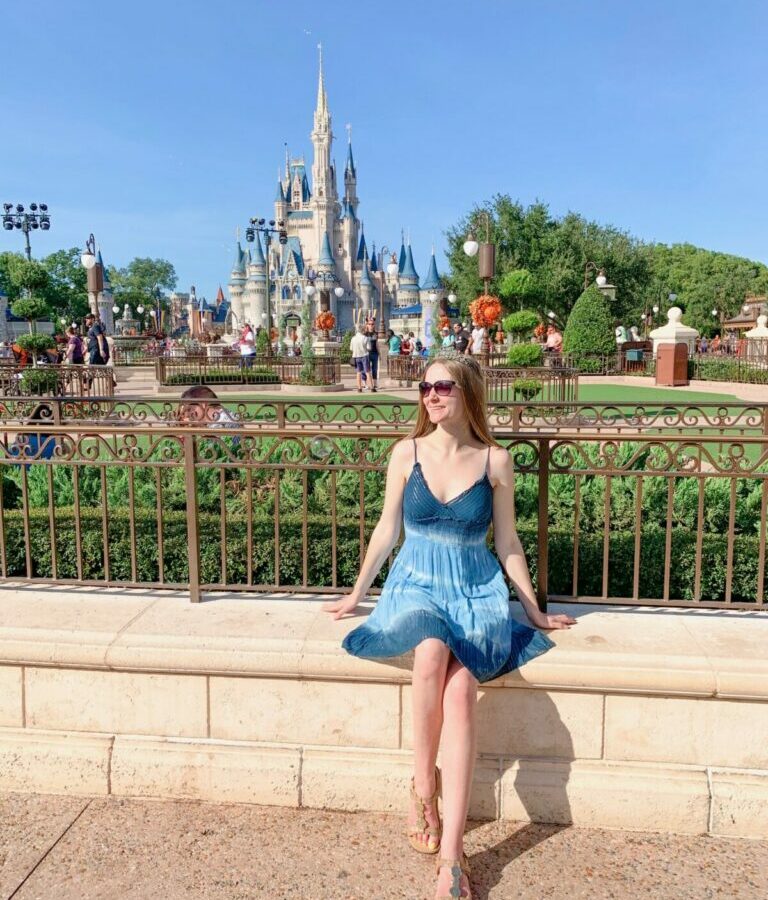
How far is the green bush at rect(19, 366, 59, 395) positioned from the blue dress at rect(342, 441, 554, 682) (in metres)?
14.7

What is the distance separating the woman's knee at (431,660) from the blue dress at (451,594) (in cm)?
6

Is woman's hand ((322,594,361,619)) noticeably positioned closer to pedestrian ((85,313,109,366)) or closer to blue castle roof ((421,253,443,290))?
pedestrian ((85,313,109,366))

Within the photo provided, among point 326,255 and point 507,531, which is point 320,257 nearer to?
point 326,255

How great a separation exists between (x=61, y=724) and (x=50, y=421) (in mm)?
6458

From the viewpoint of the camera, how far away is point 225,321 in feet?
403

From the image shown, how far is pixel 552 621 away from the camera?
3312 millimetres

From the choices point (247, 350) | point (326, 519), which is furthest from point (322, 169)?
point (326, 519)

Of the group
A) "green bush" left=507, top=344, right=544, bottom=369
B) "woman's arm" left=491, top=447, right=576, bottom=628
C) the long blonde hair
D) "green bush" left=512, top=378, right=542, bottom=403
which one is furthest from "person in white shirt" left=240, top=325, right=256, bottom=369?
"woman's arm" left=491, top=447, right=576, bottom=628

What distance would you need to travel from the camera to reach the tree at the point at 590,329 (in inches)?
1144

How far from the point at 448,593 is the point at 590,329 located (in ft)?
91.2

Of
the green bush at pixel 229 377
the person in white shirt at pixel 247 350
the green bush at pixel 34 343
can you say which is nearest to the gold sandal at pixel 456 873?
the green bush at pixel 34 343

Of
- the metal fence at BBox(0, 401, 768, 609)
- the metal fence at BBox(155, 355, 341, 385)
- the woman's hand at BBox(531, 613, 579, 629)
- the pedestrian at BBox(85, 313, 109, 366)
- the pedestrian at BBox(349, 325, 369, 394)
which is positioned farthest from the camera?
the metal fence at BBox(155, 355, 341, 385)

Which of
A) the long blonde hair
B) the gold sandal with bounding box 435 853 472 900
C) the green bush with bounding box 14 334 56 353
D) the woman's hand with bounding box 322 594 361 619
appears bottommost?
the gold sandal with bounding box 435 853 472 900

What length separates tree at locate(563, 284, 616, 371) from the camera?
1144 inches
